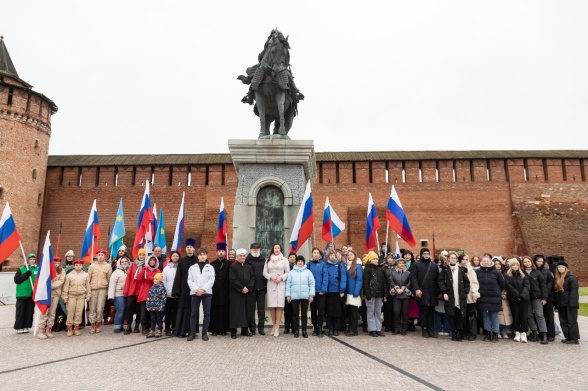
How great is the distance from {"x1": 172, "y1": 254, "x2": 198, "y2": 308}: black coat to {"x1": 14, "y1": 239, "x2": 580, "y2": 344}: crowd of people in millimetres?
14

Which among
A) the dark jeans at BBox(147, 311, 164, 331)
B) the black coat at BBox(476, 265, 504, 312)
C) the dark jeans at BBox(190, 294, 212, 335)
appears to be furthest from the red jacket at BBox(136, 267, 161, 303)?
the black coat at BBox(476, 265, 504, 312)

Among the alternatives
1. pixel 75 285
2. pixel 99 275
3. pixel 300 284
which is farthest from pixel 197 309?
pixel 75 285

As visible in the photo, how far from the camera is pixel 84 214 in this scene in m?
25.8

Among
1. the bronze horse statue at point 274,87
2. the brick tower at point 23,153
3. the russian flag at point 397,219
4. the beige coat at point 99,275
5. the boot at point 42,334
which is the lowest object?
the boot at point 42,334

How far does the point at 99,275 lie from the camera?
21.8ft

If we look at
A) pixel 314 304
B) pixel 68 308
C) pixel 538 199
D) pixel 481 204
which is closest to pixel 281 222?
pixel 314 304

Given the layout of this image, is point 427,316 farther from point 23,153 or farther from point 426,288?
point 23,153

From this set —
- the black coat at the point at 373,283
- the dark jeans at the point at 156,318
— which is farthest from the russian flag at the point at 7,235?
the black coat at the point at 373,283

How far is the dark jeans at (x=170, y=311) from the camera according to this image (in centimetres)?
603

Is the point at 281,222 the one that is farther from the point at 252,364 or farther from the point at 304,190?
the point at 252,364

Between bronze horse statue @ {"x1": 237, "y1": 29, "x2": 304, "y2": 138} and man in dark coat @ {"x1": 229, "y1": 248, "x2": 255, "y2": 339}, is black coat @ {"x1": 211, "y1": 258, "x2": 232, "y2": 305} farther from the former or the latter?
bronze horse statue @ {"x1": 237, "y1": 29, "x2": 304, "y2": 138}

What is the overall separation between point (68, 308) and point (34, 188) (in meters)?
23.1

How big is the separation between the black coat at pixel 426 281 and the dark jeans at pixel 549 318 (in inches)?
64.3

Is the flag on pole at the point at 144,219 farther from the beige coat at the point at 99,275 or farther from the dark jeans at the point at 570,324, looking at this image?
the dark jeans at the point at 570,324
